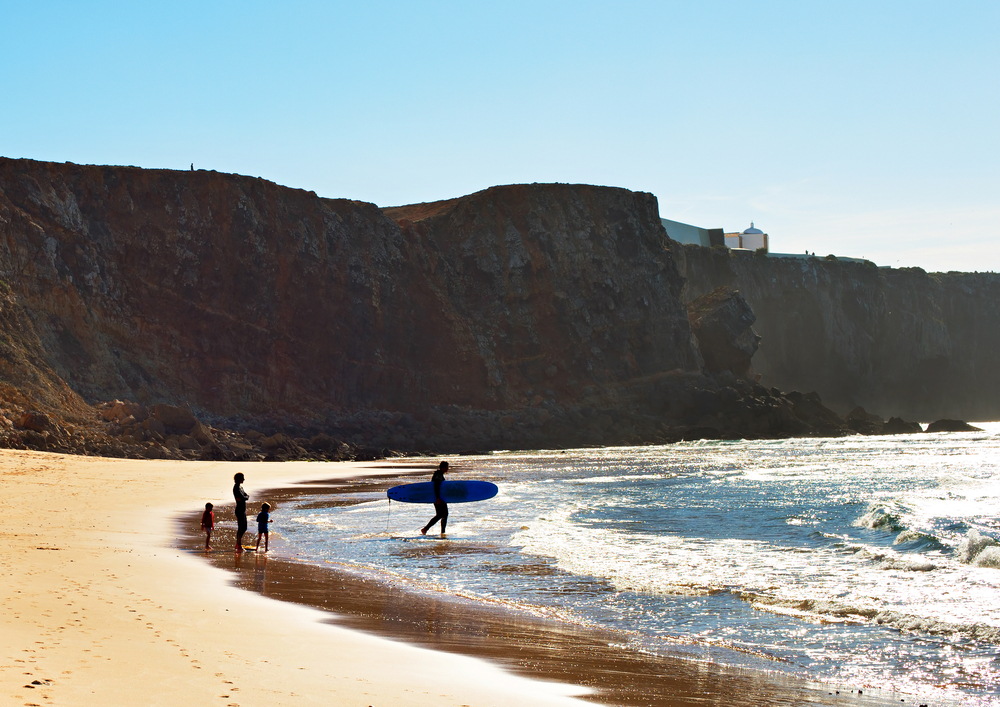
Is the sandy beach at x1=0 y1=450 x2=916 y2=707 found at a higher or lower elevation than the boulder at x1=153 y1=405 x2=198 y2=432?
lower

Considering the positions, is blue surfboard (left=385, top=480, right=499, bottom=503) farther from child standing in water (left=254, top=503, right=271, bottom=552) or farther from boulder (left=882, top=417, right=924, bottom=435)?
boulder (left=882, top=417, right=924, bottom=435)

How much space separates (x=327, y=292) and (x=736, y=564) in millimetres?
49258

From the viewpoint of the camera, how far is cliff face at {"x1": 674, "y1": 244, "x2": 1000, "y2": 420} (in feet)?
314

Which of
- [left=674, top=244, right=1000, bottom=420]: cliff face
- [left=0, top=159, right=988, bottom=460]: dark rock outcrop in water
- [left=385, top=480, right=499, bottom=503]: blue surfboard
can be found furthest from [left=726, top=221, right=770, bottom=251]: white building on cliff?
[left=385, top=480, right=499, bottom=503]: blue surfboard

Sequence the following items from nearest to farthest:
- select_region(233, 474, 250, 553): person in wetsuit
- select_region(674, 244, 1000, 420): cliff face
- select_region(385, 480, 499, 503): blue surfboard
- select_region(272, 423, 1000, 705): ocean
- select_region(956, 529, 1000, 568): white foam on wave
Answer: select_region(272, 423, 1000, 705): ocean, select_region(956, 529, 1000, 568): white foam on wave, select_region(233, 474, 250, 553): person in wetsuit, select_region(385, 480, 499, 503): blue surfboard, select_region(674, 244, 1000, 420): cliff face

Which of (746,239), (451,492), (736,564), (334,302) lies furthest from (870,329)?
(736,564)

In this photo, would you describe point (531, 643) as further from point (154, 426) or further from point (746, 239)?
point (746, 239)

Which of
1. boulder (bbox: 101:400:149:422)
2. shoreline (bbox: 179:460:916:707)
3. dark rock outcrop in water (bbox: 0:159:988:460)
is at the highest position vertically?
dark rock outcrop in water (bbox: 0:159:988:460)

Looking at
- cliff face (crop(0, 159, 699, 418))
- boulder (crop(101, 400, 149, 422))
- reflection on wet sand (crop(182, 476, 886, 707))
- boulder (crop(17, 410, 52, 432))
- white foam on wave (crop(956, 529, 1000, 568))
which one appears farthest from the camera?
cliff face (crop(0, 159, 699, 418))

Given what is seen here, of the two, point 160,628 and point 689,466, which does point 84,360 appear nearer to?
point 689,466

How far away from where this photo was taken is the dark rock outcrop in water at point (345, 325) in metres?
45.3

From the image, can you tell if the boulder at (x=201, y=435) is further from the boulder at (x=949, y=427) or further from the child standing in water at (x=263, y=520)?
the boulder at (x=949, y=427)

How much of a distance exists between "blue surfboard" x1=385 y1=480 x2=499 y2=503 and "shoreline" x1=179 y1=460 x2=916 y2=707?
6879mm

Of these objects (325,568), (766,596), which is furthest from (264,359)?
(766,596)
